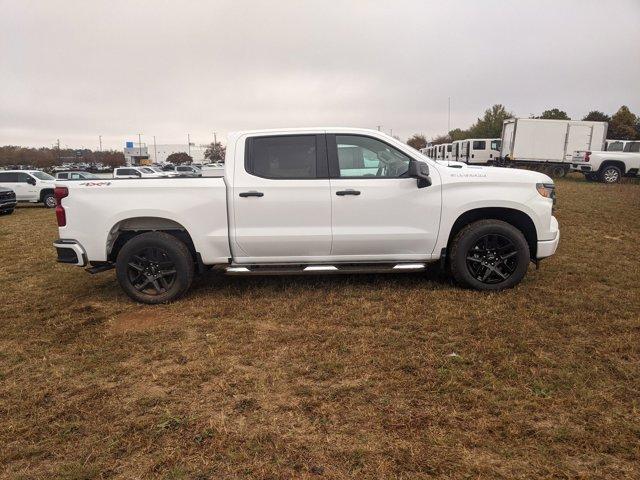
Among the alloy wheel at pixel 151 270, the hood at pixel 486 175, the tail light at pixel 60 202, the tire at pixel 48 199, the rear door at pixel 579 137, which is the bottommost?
the tire at pixel 48 199

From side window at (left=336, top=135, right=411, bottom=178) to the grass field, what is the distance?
134 cm

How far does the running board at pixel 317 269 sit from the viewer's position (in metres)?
4.75

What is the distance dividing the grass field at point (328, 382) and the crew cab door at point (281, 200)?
548 millimetres

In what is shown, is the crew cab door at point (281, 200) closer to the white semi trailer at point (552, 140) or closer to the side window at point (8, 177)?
the side window at point (8, 177)

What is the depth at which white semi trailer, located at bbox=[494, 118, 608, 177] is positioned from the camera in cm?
2358

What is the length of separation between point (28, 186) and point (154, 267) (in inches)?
639

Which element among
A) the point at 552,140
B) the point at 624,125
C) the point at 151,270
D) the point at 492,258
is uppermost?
the point at 624,125

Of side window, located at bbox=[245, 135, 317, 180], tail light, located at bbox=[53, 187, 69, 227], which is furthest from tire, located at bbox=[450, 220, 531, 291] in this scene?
tail light, located at bbox=[53, 187, 69, 227]

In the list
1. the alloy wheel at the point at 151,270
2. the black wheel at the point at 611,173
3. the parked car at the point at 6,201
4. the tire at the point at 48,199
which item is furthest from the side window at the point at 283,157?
the black wheel at the point at 611,173

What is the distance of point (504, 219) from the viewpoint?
508 cm

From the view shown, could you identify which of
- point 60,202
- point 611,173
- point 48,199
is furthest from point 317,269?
point 611,173

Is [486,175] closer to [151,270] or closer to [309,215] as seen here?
[309,215]

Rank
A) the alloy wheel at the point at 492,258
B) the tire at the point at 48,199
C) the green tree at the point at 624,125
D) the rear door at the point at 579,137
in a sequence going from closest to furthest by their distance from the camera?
the alloy wheel at the point at 492,258, the tire at the point at 48,199, the rear door at the point at 579,137, the green tree at the point at 624,125

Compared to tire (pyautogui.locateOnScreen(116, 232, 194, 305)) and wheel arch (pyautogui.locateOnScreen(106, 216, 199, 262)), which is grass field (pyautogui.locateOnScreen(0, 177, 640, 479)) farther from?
wheel arch (pyautogui.locateOnScreen(106, 216, 199, 262))
